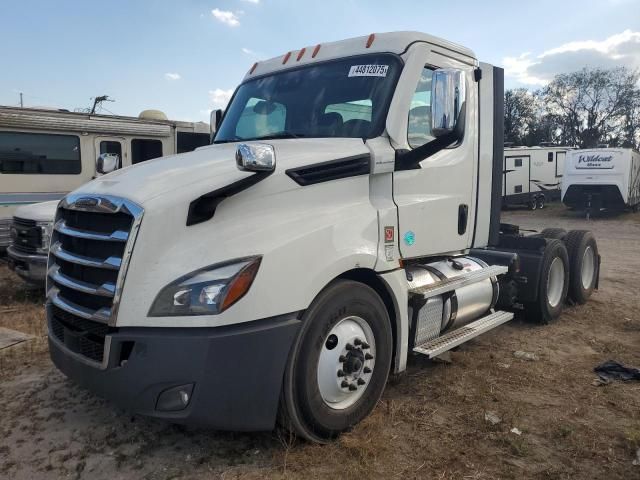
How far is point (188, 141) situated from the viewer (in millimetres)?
11852

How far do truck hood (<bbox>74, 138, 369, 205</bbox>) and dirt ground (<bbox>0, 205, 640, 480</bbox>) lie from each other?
164 cm

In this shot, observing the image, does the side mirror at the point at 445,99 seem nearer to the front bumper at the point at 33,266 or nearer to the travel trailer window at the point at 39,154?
the front bumper at the point at 33,266

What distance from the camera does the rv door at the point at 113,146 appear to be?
1041 cm

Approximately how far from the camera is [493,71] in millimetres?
5219

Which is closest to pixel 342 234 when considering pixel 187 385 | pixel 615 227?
pixel 187 385

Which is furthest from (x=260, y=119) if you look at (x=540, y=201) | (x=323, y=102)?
(x=540, y=201)

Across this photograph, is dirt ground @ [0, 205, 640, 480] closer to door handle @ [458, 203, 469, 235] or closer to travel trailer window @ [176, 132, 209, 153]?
door handle @ [458, 203, 469, 235]

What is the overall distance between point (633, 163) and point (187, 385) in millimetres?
23811

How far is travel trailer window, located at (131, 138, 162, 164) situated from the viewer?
35.8 feet

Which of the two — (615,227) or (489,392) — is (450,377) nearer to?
(489,392)

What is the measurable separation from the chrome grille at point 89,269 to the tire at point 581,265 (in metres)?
6.34

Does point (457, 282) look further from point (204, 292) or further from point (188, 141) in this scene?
point (188, 141)

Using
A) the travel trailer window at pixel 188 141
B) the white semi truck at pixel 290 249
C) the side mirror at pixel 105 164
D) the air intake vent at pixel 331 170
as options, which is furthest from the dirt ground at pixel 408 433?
the travel trailer window at pixel 188 141

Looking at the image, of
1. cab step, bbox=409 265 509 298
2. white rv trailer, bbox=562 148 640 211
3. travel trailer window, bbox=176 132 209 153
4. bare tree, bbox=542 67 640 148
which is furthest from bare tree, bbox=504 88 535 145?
cab step, bbox=409 265 509 298
